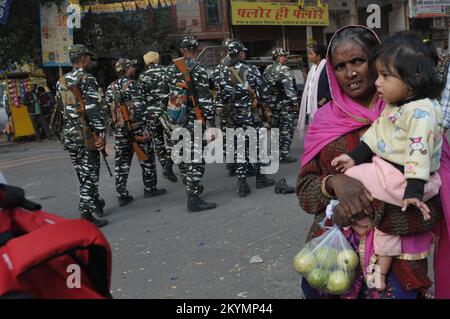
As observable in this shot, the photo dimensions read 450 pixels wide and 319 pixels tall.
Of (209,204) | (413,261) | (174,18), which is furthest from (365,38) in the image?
(174,18)

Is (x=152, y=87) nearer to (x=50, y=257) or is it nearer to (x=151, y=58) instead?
(x=151, y=58)

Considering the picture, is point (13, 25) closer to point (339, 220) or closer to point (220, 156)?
point (220, 156)

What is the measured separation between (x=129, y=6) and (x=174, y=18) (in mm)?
4944

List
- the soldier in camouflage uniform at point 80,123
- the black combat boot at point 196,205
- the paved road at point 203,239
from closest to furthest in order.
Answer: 1. the paved road at point 203,239
2. the soldier in camouflage uniform at point 80,123
3. the black combat boot at point 196,205

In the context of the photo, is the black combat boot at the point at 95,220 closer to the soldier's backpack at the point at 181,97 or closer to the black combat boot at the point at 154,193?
the black combat boot at the point at 154,193

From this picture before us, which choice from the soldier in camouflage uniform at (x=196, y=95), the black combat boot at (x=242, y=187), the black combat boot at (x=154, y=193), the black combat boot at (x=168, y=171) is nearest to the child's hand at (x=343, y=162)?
the soldier in camouflage uniform at (x=196, y=95)

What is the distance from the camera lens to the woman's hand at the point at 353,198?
165cm

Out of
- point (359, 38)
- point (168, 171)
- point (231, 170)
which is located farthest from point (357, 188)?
point (168, 171)

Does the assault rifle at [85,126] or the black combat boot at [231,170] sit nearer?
the assault rifle at [85,126]

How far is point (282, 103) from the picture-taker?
7.67m

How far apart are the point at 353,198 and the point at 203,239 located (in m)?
3.00

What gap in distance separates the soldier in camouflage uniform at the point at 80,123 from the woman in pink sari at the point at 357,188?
3675 millimetres

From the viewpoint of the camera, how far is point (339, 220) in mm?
1716

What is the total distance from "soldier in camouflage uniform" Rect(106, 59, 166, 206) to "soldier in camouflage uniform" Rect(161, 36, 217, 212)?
0.76 m
